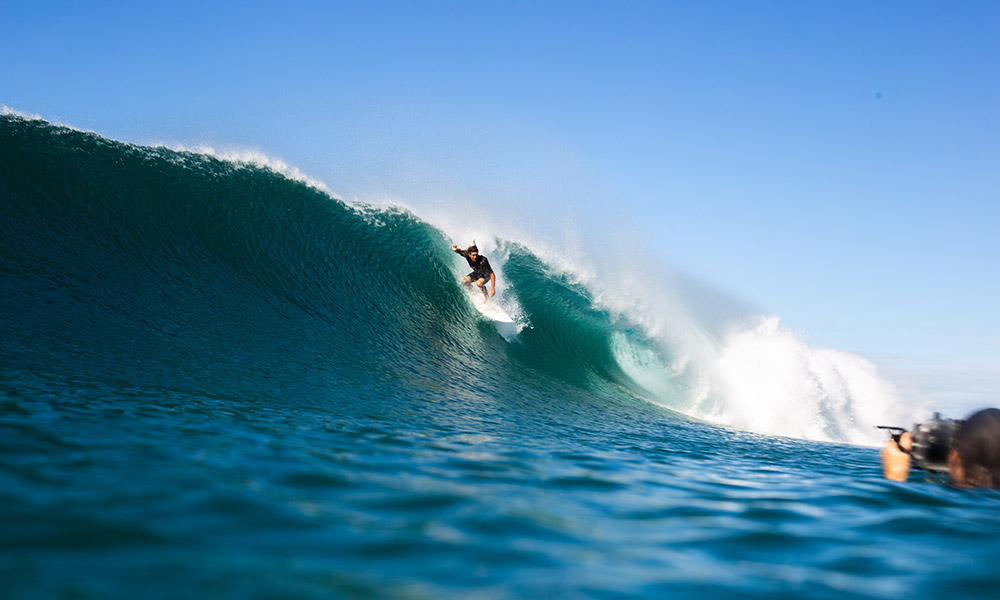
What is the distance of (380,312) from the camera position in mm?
8305

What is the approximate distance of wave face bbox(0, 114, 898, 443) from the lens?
18.5ft

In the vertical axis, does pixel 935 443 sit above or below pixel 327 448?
above

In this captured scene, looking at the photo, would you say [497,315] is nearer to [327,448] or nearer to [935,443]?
[327,448]

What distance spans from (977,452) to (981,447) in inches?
1.9

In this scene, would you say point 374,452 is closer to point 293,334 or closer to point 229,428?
point 229,428

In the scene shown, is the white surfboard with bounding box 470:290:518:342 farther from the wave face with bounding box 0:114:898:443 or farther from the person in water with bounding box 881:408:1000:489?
the person in water with bounding box 881:408:1000:489

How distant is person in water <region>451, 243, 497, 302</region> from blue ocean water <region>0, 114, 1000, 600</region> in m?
0.31

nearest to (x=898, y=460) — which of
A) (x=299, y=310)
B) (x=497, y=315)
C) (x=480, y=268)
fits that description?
(x=299, y=310)

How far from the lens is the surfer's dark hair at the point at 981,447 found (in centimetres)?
292

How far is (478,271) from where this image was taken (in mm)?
10164

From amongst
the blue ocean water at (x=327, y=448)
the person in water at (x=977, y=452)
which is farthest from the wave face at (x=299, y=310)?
the person in water at (x=977, y=452)

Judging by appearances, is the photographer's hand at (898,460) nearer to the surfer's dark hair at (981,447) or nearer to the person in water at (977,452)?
the person in water at (977,452)

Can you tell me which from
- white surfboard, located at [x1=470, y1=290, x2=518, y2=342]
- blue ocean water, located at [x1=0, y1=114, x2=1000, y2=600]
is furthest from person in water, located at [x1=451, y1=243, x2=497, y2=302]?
blue ocean water, located at [x1=0, y1=114, x2=1000, y2=600]

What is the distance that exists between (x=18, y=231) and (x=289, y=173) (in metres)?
4.53
